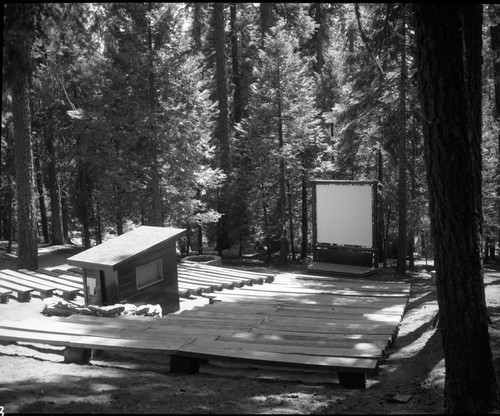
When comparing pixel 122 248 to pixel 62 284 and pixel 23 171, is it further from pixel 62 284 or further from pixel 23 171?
pixel 23 171

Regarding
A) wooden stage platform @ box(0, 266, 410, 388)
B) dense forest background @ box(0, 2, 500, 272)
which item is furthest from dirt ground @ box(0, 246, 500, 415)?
dense forest background @ box(0, 2, 500, 272)

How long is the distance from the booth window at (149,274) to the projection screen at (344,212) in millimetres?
8649

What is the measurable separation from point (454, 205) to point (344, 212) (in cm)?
1397

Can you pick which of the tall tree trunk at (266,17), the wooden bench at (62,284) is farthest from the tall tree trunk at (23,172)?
the tall tree trunk at (266,17)

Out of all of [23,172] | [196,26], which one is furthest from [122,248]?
[196,26]

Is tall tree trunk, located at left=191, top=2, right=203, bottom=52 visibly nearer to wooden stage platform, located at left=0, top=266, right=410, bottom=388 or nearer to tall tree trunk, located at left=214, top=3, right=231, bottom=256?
tall tree trunk, located at left=214, top=3, right=231, bottom=256

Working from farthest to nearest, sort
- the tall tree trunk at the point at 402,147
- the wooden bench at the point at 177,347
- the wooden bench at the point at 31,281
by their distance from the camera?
1. the tall tree trunk at the point at 402,147
2. the wooden bench at the point at 31,281
3. the wooden bench at the point at 177,347

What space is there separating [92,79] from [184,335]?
593 inches

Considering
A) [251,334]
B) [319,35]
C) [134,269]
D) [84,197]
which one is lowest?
[251,334]

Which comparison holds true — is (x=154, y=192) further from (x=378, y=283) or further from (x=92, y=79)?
(x=378, y=283)

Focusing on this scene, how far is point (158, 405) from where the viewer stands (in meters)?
5.94

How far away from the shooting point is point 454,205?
548 centimetres

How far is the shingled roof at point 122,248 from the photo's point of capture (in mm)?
11039

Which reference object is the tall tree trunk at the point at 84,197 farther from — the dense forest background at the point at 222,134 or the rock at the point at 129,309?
the rock at the point at 129,309
